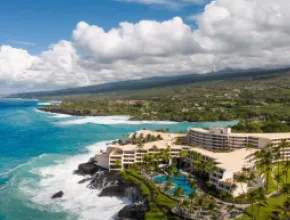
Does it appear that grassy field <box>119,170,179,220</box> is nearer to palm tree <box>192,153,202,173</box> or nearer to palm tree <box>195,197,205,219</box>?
palm tree <box>195,197,205,219</box>

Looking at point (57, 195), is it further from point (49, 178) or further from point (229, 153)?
point (229, 153)

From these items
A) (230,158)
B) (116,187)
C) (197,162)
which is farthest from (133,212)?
(230,158)

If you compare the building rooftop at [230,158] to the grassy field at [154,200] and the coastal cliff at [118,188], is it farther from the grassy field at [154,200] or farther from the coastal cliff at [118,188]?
the coastal cliff at [118,188]

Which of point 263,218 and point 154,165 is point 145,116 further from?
point 263,218

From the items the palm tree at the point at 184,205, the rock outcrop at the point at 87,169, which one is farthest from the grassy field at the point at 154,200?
the rock outcrop at the point at 87,169

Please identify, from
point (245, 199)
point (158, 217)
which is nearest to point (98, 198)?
point (158, 217)

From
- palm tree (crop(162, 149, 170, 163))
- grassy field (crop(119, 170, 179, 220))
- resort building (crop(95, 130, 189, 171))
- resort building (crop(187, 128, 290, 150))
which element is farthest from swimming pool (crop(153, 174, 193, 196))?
resort building (crop(187, 128, 290, 150))
